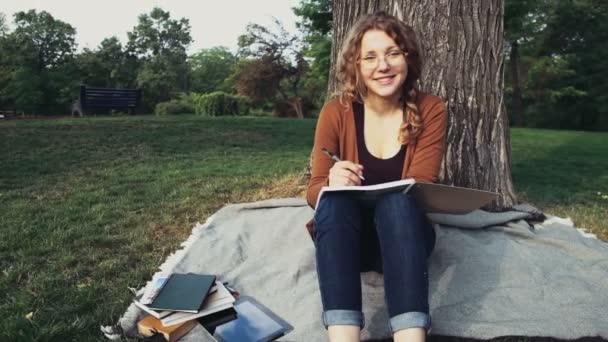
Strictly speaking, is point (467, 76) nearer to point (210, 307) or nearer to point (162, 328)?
point (210, 307)

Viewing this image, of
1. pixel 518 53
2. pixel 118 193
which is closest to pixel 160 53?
pixel 518 53

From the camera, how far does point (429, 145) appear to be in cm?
215

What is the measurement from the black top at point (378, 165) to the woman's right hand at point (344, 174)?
25 cm

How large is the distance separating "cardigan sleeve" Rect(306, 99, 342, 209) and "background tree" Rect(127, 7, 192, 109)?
23.8 metres

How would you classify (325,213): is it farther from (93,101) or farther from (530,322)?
(93,101)

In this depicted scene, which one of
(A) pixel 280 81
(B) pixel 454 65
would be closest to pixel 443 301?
(B) pixel 454 65

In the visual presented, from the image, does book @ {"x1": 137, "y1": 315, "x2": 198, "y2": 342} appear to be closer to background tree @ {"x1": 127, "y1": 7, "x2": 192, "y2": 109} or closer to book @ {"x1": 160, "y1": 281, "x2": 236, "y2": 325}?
book @ {"x1": 160, "y1": 281, "x2": 236, "y2": 325}

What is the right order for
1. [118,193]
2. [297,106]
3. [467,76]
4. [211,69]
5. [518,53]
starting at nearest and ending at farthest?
[467,76] < [118,193] < [297,106] < [518,53] < [211,69]

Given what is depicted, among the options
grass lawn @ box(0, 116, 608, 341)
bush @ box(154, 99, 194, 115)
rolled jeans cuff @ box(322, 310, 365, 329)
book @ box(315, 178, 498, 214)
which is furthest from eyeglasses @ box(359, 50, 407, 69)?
bush @ box(154, 99, 194, 115)

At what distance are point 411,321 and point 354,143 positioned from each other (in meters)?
0.92

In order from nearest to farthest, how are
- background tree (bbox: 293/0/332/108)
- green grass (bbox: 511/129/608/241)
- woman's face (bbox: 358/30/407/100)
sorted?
woman's face (bbox: 358/30/407/100)
green grass (bbox: 511/129/608/241)
background tree (bbox: 293/0/332/108)

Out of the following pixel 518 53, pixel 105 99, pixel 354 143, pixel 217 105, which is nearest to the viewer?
pixel 354 143

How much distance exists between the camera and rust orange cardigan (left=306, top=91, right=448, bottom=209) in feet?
6.98

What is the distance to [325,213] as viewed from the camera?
186 cm
